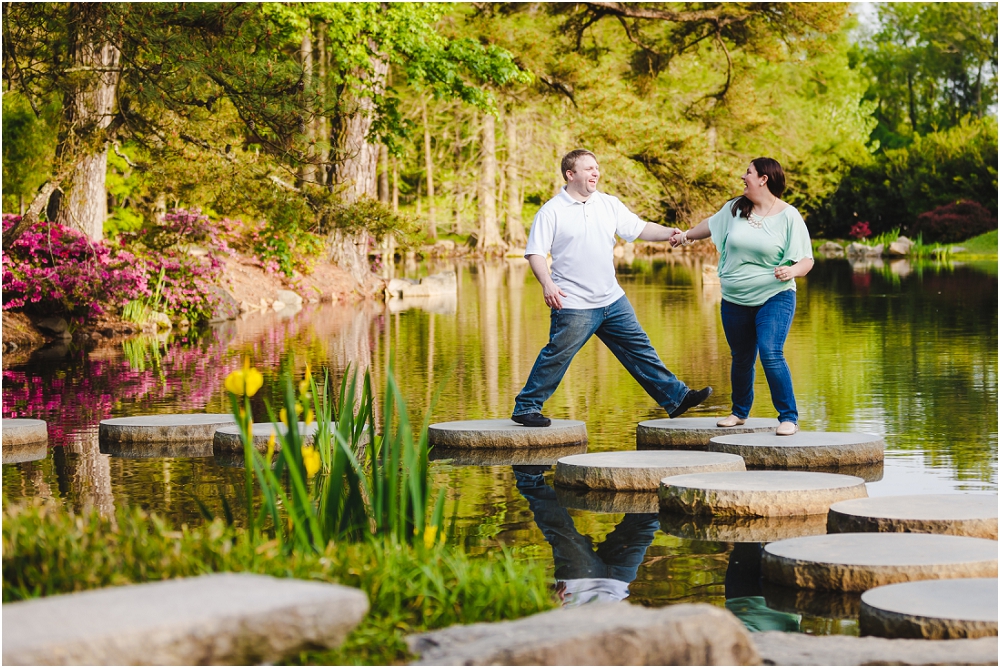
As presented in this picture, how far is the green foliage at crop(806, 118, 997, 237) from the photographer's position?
52219mm

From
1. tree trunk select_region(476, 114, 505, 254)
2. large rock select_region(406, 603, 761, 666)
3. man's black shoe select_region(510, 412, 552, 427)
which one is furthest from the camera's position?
tree trunk select_region(476, 114, 505, 254)

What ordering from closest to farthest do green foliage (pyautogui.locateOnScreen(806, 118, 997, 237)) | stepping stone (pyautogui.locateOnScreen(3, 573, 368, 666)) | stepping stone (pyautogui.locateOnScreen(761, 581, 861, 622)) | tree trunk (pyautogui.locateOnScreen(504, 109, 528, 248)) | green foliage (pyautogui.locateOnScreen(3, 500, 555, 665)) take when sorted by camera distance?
stepping stone (pyautogui.locateOnScreen(3, 573, 368, 666)) → green foliage (pyautogui.locateOnScreen(3, 500, 555, 665)) → stepping stone (pyautogui.locateOnScreen(761, 581, 861, 622)) → green foliage (pyautogui.locateOnScreen(806, 118, 997, 237)) → tree trunk (pyautogui.locateOnScreen(504, 109, 528, 248))

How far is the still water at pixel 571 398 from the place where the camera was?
5.89m

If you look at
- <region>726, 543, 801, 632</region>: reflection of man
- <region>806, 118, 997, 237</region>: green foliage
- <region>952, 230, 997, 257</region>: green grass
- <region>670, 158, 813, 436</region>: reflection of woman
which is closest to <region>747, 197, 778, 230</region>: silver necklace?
<region>670, 158, 813, 436</region>: reflection of woman

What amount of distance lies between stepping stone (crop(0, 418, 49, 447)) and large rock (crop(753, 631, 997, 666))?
6.50m

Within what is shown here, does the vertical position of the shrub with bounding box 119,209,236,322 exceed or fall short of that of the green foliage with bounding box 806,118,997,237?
it falls short

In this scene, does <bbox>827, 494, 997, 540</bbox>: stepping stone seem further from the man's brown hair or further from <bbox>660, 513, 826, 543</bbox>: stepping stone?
the man's brown hair

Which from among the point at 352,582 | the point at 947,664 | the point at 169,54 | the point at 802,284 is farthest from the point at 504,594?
the point at 802,284

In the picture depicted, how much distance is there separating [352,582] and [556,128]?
44940 millimetres

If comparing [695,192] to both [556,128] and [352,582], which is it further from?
[352,582]

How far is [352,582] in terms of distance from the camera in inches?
155

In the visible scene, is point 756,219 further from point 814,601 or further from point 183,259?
point 183,259

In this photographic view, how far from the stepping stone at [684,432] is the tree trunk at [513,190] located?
1734 inches

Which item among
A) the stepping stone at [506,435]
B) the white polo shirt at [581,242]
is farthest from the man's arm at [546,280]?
the stepping stone at [506,435]
